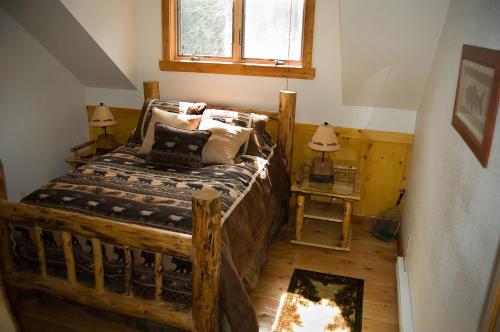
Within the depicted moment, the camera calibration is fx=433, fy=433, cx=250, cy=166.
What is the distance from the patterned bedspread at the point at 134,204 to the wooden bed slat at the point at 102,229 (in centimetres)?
17

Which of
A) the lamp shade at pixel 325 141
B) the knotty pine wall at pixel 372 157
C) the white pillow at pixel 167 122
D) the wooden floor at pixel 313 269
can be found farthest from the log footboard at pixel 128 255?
the knotty pine wall at pixel 372 157

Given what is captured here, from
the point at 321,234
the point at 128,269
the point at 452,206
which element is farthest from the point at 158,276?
the point at 321,234

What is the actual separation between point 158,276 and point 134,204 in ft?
1.61

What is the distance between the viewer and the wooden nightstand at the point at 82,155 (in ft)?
12.0

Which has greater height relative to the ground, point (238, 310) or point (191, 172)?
point (191, 172)

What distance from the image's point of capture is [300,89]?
3564 mm

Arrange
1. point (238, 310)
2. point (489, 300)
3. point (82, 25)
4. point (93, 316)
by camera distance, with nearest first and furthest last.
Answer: point (489, 300) < point (238, 310) < point (93, 316) < point (82, 25)

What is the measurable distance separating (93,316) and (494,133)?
2.15 m

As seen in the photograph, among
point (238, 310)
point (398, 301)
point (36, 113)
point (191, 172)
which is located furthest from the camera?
point (36, 113)

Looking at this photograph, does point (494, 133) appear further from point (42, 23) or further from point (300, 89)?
point (42, 23)

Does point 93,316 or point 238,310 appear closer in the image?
point 238,310

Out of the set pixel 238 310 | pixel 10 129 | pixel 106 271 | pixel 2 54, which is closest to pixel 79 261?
pixel 106 271

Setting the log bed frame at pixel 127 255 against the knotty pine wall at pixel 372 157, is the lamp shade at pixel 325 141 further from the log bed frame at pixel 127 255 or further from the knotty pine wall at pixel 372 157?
the log bed frame at pixel 127 255

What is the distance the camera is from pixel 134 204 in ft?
7.50
